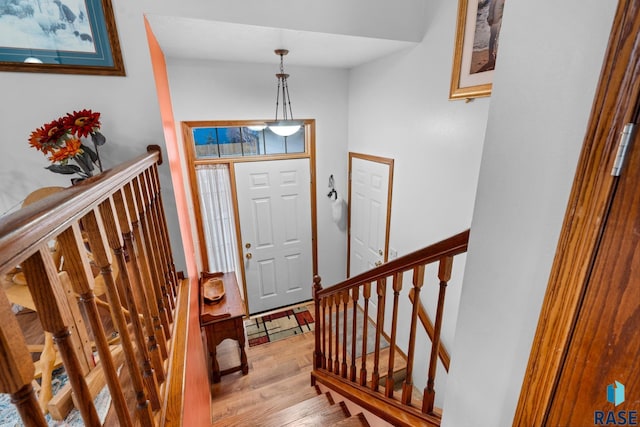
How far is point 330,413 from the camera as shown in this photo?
1741mm

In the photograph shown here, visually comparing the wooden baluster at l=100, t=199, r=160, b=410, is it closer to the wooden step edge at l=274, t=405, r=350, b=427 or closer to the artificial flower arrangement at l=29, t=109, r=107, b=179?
the artificial flower arrangement at l=29, t=109, r=107, b=179

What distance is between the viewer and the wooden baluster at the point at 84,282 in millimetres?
552

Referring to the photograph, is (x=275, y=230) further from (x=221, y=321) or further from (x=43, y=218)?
(x=43, y=218)

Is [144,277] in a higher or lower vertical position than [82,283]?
lower

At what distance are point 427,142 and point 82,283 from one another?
2.26m

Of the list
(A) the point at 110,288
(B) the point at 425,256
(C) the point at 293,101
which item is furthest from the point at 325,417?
(C) the point at 293,101

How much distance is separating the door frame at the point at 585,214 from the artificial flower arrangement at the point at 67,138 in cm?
186

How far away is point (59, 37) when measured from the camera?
56.8 inches

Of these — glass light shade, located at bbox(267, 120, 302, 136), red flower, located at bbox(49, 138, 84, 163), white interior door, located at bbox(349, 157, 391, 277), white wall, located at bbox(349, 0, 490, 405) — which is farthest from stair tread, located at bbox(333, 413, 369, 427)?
glass light shade, located at bbox(267, 120, 302, 136)

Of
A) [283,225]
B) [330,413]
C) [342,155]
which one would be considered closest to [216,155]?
[283,225]

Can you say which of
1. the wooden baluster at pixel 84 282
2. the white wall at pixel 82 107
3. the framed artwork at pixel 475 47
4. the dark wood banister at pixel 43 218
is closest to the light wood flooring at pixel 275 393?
the wooden baluster at pixel 84 282

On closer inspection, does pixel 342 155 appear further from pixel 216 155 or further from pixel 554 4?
pixel 554 4

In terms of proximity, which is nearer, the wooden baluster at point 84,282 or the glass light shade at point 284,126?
the wooden baluster at point 84,282

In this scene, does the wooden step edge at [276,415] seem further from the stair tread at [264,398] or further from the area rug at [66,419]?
the area rug at [66,419]
